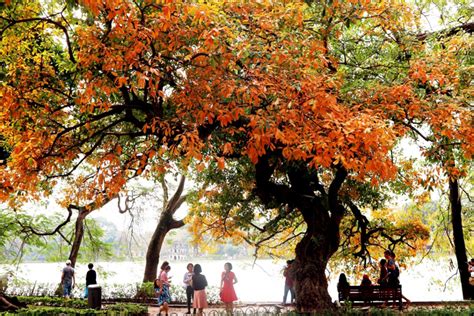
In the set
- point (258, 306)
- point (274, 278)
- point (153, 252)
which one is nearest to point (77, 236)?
point (153, 252)

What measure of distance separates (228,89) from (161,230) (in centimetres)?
1390

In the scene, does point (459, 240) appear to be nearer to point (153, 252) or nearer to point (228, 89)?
point (153, 252)

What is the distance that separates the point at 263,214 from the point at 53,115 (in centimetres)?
786

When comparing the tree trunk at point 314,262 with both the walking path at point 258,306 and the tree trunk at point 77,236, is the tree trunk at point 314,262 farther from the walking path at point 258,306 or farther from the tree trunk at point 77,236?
the tree trunk at point 77,236

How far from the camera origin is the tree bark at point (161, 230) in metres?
20.3

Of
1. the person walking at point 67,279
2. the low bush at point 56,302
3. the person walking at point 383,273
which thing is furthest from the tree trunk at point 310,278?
the person walking at point 67,279

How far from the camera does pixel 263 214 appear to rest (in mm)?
15602

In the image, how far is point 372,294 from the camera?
507 inches

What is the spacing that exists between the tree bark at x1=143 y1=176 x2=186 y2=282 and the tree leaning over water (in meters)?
9.41

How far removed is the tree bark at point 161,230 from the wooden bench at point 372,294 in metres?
9.15

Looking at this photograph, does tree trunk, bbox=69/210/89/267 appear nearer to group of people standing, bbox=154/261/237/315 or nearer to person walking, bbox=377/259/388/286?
group of people standing, bbox=154/261/237/315

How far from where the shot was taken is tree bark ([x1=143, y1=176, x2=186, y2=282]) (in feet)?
66.7

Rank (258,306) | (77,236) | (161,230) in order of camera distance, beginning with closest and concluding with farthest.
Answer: (258,306), (77,236), (161,230)

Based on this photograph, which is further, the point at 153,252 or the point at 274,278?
the point at 274,278
